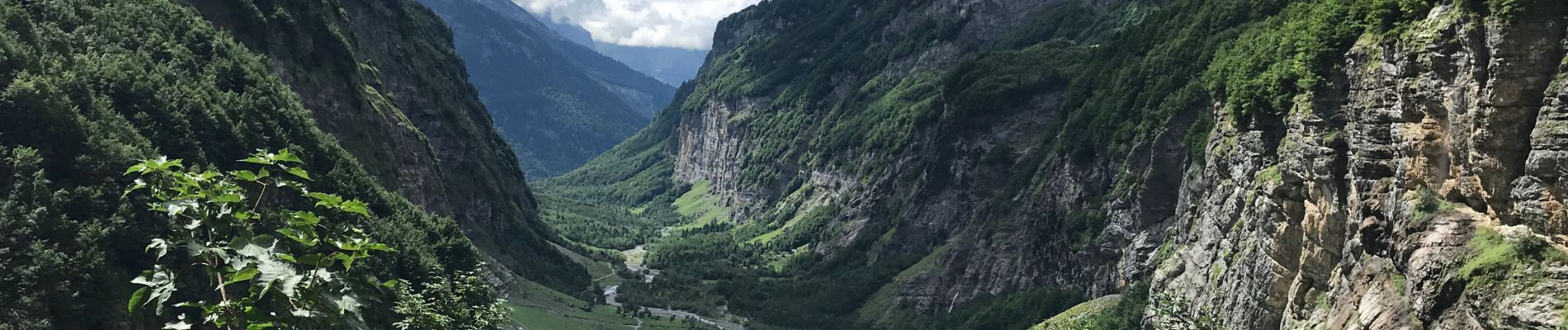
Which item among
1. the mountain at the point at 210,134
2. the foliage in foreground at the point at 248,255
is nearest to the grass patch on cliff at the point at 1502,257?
the mountain at the point at 210,134

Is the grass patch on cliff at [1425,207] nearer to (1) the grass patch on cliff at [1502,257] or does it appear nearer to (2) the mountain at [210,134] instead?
(1) the grass patch on cliff at [1502,257]

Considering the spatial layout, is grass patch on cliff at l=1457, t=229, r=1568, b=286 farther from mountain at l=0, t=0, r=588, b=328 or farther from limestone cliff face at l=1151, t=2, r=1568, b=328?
mountain at l=0, t=0, r=588, b=328

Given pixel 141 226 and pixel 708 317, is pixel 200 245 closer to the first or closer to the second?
pixel 141 226

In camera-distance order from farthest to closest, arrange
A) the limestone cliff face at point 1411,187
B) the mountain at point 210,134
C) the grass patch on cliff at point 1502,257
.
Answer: the mountain at point 210,134 < the limestone cliff face at point 1411,187 < the grass patch on cliff at point 1502,257

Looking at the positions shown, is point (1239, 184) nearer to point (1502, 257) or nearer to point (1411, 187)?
point (1411, 187)

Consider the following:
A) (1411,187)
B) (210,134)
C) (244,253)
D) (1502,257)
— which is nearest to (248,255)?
(244,253)

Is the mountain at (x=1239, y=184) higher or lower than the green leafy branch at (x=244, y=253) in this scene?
higher
